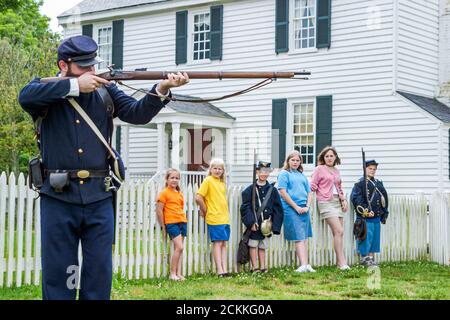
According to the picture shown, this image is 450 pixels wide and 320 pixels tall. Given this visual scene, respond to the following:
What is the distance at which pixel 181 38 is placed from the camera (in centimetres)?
2134

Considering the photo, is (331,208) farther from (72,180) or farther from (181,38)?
(181,38)

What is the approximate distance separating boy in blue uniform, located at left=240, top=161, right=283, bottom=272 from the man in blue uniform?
18.9 ft

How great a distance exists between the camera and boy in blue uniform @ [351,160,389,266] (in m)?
12.1

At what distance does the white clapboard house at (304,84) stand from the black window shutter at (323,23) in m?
0.02

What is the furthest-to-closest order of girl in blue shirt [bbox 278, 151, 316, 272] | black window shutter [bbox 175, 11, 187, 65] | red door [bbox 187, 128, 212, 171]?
black window shutter [bbox 175, 11, 187, 65]
red door [bbox 187, 128, 212, 171]
girl in blue shirt [bbox 278, 151, 316, 272]

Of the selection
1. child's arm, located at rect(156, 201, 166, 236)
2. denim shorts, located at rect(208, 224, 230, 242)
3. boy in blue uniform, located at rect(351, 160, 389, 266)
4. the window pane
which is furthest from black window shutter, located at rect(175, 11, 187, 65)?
child's arm, located at rect(156, 201, 166, 236)

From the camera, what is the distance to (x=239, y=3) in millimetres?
20391

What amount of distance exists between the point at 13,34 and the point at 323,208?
2554 centimetres

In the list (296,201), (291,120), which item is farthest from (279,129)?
(296,201)

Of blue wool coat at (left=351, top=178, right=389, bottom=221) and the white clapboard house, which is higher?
the white clapboard house

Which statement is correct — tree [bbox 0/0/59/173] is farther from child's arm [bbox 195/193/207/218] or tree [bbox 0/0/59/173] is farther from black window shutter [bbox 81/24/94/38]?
child's arm [bbox 195/193/207/218]

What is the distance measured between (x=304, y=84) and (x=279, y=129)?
1.31m

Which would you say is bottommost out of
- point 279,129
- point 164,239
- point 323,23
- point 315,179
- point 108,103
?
point 164,239

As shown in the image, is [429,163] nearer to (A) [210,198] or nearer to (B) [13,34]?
(A) [210,198]
